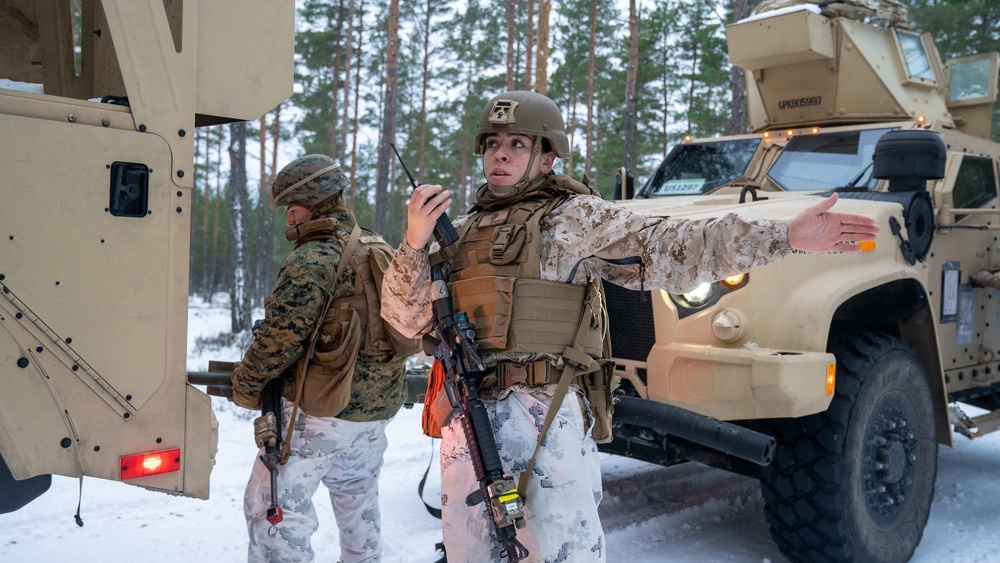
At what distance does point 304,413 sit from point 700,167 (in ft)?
12.5

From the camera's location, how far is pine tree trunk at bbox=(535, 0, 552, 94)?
1354 cm

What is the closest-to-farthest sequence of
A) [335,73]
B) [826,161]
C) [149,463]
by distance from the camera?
1. [149,463]
2. [826,161]
3. [335,73]

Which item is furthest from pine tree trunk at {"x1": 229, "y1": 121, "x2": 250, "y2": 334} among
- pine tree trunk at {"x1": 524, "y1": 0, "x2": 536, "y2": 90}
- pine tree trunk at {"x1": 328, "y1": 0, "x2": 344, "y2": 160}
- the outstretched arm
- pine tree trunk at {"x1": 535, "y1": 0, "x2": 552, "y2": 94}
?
the outstretched arm

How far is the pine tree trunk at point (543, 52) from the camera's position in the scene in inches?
533

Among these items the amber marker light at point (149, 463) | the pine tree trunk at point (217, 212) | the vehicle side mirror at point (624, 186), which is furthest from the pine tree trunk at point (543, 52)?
the pine tree trunk at point (217, 212)

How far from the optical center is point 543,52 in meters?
14.1

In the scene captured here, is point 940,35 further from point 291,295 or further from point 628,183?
point 291,295

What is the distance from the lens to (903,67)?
609 cm

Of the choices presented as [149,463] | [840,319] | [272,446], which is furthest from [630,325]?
[149,463]

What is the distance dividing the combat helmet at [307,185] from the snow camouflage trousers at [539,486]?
119 centimetres

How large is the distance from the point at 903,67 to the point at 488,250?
4.91 metres

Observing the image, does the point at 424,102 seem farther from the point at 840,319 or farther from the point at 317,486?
the point at 317,486

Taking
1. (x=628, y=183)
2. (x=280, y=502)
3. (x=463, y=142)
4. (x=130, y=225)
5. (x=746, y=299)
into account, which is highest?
(x=463, y=142)

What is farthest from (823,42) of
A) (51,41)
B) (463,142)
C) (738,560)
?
(463,142)
